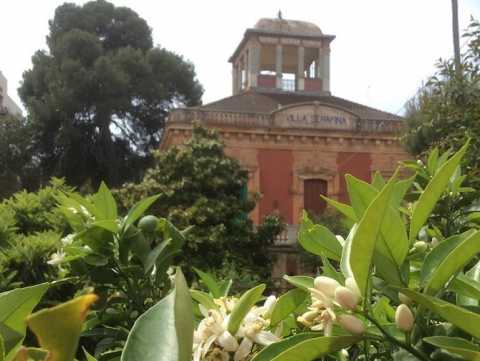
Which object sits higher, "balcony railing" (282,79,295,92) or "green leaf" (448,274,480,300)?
"balcony railing" (282,79,295,92)


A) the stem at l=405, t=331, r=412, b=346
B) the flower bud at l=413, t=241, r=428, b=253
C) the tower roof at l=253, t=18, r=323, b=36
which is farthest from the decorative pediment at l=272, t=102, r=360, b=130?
the stem at l=405, t=331, r=412, b=346

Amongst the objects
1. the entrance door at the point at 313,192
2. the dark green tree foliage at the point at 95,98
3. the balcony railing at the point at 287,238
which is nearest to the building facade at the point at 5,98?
the dark green tree foliage at the point at 95,98

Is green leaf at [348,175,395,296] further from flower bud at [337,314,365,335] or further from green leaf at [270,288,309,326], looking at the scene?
green leaf at [270,288,309,326]

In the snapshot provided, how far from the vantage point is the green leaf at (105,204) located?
1659mm

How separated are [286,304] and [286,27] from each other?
80.9ft

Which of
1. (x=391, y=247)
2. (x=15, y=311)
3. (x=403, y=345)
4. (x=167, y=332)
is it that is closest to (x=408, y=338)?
(x=403, y=345)

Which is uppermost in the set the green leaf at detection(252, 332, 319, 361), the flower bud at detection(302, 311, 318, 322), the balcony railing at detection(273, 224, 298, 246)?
the flower bud at detection(302, 311, 318, 322)

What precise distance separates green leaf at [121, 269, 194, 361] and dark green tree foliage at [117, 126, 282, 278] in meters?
9.90

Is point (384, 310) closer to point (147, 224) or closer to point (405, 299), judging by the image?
point (405, 299)

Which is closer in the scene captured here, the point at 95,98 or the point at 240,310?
the point at 240,310

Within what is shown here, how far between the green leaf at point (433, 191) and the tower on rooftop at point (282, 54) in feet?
75.6

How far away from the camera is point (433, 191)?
0.87 metres

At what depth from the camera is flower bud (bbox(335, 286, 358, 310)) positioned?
2.65 feet

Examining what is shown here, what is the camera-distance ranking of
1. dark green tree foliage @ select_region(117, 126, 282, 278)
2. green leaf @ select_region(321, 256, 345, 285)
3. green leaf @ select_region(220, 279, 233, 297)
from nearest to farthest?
green leaf @ select_region(321, 256, 345, 285), green leaf @ select_region(220, 279, 233, 297), dark green tree foliage @ select_region(117, 126, 282, 278)
